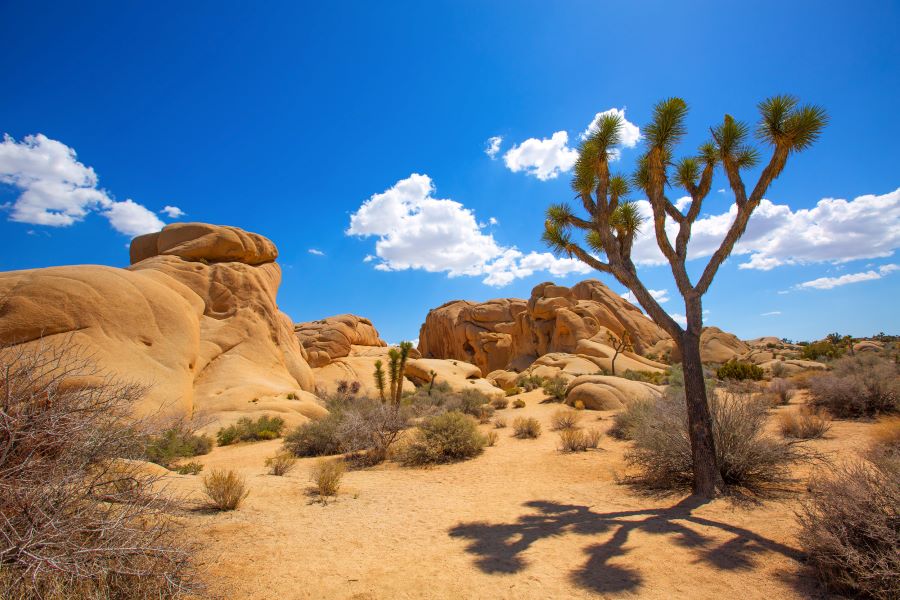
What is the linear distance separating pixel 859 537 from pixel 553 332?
3404 cm

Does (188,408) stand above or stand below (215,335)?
below

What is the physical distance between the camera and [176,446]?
33.7ft

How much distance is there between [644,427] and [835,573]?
15.2ft

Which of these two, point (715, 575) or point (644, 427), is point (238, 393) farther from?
point (715, 575)

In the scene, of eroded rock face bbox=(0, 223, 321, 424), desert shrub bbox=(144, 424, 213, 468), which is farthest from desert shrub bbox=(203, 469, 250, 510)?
eroded rock face bbox=(0, 223, 321, 424)

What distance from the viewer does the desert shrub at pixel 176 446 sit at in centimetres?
882

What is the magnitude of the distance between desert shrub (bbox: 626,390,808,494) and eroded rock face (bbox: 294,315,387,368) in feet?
104

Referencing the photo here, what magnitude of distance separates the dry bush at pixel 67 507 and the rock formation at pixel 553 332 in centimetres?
2911

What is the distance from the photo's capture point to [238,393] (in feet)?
60.0

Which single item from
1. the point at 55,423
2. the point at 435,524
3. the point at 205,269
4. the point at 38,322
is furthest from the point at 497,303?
the point at 55,423

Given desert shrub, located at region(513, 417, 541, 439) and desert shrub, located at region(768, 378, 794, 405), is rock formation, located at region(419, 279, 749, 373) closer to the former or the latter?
desert shrub, located at region(768, 378, 794, 405)

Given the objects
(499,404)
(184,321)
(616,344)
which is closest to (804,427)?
(499,404)

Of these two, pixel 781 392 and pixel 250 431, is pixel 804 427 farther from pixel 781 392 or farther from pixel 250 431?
pixel 250 431

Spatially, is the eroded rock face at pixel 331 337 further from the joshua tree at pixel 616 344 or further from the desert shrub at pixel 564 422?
the desert shrub at pixel 564 422
